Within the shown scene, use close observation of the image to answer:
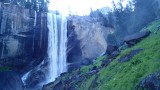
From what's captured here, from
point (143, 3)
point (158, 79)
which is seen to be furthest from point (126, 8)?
point (158, 79)

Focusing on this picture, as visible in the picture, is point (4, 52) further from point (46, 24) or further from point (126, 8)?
point (126, 8)

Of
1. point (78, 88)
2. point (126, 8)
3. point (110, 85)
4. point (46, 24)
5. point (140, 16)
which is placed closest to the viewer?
point (110, 85)

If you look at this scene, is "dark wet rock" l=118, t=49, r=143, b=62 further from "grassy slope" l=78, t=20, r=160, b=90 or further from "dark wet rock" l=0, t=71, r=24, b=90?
"dark wet rock" l=0, t=71, r=24, b=90

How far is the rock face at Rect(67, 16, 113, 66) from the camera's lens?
42.7m

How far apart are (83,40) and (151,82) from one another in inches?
1276

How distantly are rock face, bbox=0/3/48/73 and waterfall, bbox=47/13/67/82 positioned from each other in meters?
1.12

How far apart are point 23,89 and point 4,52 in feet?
22.3

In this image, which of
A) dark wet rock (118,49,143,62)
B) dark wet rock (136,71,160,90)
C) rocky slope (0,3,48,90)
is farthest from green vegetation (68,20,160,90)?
rocky slope (0,3,48,90)

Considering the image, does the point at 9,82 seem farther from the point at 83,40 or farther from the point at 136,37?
the point at 136,37

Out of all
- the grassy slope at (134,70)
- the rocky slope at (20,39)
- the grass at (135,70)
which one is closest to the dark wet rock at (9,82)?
the rocky slope at (20,39)

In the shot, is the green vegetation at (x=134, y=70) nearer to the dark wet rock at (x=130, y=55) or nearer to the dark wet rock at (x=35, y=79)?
the dark wet rock at (x=130, y=55)

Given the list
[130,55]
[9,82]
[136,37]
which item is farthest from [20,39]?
[130,55]

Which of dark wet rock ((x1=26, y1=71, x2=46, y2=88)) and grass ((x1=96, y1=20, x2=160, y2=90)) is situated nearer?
grass ((x1=96, y1=20, x2=160, y2=90))

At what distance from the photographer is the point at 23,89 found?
36188mm
